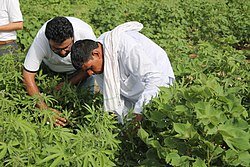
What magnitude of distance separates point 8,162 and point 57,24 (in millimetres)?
1408

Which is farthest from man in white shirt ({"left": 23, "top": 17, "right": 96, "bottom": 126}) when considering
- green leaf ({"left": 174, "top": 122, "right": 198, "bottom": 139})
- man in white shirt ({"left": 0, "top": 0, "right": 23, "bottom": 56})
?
green leaf ({"left": 174, "top": 122, "right": 198, "bottom": 139})

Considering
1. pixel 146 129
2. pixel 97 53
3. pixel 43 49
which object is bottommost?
pixel 146 129

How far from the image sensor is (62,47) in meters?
3.53

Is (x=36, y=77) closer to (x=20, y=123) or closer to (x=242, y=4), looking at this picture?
(x=20, y=123)

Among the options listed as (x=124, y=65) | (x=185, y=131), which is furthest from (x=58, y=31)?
(x=185, y=131)

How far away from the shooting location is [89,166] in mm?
2293

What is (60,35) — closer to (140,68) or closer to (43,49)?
(43,49)

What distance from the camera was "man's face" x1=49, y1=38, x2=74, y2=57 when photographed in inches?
138

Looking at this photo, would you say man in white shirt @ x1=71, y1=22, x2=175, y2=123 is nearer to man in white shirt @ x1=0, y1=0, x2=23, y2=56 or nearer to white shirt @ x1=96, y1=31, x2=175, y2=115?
white shirt @ x1=96, y1=31, x2=175, y2=115

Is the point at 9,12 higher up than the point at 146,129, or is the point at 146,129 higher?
the point at 9,12

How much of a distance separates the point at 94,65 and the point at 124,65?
0.74ft

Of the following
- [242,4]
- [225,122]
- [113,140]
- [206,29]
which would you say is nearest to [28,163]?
[113,140]

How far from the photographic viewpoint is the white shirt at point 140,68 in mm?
3213

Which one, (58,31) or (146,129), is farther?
(58,31)
